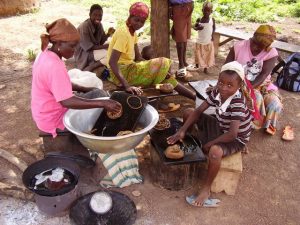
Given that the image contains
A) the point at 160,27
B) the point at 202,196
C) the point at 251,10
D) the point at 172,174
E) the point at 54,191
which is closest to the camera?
the point at 54,191

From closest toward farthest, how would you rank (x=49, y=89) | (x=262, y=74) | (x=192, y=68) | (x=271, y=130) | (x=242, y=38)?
(x=49, y=89) < (x=262, y=74) < (x=271, y=130) < (x=192, y=68) < (x=242, y=38)

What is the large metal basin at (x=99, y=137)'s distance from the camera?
116 inches

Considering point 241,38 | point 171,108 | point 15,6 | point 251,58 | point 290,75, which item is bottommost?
point 171,108

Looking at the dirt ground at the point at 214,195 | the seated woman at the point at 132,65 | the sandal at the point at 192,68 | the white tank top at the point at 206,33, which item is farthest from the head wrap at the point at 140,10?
the sandal at the point at 192,68

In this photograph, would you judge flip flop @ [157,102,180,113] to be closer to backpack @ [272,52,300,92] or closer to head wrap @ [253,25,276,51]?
head wrap @ [253,25,276,51]

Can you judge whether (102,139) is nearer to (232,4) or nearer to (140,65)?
(140,65)

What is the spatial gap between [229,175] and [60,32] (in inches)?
81.4

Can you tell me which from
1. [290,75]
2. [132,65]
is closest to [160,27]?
[132,65]

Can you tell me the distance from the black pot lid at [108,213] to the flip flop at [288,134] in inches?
90.4

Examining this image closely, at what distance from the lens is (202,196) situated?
11.0 feet

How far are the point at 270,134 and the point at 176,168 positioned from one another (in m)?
1.71

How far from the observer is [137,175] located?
3.63 meters

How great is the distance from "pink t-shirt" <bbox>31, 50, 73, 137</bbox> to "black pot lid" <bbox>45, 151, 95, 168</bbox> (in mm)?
206

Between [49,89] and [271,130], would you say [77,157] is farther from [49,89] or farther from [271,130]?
[271,130]
